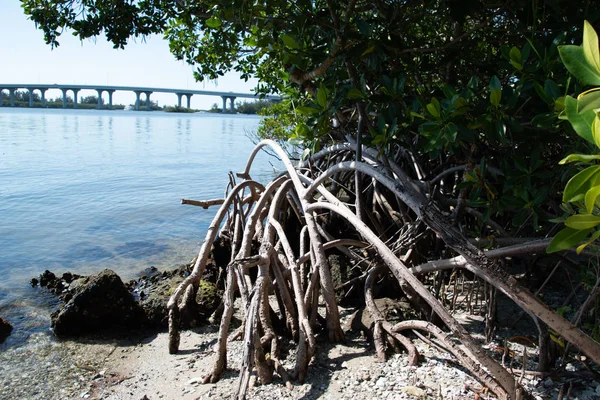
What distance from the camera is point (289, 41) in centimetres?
296

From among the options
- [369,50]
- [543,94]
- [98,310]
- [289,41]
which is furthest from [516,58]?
[98,310]

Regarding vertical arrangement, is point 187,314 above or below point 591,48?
below

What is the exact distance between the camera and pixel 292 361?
355 cm

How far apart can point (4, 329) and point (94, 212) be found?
7.18 m

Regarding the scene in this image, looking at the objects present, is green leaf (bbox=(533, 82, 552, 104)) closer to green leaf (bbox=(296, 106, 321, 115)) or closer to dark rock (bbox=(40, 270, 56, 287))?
green leaf (bbox=(296, 106, 321, 115))

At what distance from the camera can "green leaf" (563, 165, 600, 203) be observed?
3.37 feet

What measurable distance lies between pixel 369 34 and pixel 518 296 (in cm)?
152

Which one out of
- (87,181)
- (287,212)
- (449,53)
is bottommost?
(87,181)

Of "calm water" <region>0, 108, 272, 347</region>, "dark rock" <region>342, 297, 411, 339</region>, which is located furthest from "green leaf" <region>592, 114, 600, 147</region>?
"calm water" <region>0, 108, 272, 347</region>

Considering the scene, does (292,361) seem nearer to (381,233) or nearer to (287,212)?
(381,233)

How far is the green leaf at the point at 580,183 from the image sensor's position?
1.03 m

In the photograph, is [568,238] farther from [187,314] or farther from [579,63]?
[187,314]

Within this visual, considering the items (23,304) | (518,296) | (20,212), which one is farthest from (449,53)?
(20,212)

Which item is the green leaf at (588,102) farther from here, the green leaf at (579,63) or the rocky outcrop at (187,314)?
the rocky outcrop at (187,314)
